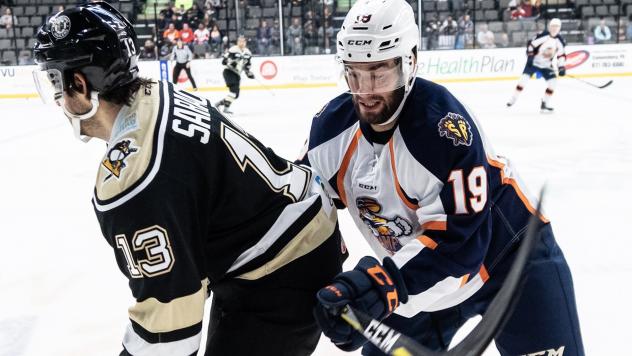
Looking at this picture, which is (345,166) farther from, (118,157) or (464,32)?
(464,32)

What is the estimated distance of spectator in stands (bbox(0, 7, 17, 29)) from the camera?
13305 millimetres

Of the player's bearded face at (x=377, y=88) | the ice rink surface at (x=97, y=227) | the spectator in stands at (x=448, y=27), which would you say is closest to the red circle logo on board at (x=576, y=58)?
the spectator in stands at (x=448, y=27)

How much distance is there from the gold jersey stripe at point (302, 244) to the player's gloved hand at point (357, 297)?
0.44ft

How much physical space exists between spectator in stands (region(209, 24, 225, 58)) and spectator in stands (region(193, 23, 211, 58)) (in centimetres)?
8

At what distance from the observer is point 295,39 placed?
499 inches

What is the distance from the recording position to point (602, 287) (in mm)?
2709

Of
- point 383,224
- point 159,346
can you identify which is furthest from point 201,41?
point 159,346

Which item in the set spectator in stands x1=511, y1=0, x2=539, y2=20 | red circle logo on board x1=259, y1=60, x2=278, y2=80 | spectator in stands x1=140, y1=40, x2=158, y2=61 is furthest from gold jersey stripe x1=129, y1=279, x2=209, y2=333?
spectator in stands x1=511, y1=0, x2=539, y2=20

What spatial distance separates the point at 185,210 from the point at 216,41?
40.0 feet

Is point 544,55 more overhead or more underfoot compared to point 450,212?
more overhead

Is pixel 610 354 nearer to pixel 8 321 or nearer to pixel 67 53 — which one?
pixel 67 53

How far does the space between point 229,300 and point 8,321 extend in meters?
1.55

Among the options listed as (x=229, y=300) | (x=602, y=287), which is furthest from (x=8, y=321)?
(x=602, y=287)

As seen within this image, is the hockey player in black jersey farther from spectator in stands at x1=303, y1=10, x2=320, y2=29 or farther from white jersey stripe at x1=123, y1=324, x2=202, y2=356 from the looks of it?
spectator in stands at x1=303, y1=10, x2=320, y2=29
